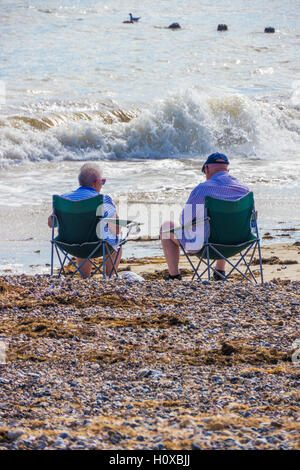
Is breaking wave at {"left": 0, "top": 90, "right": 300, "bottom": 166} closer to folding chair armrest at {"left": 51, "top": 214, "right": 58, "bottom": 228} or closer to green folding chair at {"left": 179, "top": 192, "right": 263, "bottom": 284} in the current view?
folding chair armrest at {"left": 51, "top": 214, "right": 58, "bottom": 228}

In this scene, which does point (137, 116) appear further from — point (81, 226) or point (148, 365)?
point (148, 365)

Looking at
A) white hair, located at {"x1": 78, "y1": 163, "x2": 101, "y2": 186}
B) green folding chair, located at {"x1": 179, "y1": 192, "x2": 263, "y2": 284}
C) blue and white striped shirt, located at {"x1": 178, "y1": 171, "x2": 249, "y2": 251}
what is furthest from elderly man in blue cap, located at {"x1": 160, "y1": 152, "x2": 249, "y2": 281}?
white hair, located at {"x1": 78, "y1": 163, "x2": 101, "y2": 186}

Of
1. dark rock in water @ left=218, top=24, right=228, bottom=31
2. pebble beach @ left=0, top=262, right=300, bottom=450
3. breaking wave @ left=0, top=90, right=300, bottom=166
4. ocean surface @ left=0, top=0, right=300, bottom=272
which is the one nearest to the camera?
pebble beach @ left=0, top=262, right=300, bottom=450

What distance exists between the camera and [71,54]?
28.9 metres

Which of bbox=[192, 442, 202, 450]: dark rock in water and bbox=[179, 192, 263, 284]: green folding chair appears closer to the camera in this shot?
bbox=[192, 442, 202, 450]: dark rock in water

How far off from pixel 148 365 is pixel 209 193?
2.38 m

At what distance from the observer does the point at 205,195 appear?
607 cm

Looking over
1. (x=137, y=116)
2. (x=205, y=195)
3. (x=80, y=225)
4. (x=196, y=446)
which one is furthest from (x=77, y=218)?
(x=137, y=116)

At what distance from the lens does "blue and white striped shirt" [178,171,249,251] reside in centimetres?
607

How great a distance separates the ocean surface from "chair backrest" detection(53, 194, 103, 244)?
133 centimetres

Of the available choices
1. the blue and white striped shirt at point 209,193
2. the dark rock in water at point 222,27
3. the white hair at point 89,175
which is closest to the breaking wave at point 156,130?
the white hair at point 89,175
